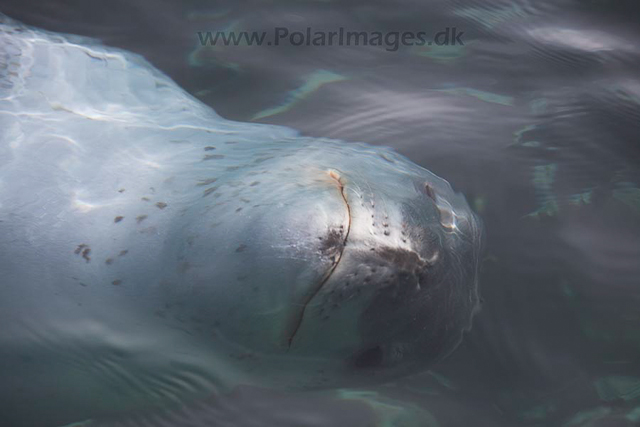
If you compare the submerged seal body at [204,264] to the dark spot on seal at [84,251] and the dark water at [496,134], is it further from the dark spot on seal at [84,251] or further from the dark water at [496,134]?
the dark water at [496,134]

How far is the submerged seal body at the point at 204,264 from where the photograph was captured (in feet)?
5.98

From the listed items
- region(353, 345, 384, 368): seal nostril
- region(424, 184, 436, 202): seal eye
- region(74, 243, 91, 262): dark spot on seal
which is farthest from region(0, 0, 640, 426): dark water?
region(74, 243, 91, 262): dark spot on seal

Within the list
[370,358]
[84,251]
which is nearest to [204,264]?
[84,251]

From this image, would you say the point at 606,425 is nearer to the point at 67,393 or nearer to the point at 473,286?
the point at 473,286

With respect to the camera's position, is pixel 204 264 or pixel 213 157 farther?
pixel 213 157

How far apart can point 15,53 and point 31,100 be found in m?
0.62

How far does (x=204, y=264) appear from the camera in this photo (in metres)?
1.88

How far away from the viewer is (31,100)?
108 inches

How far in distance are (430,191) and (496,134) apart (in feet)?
4.73

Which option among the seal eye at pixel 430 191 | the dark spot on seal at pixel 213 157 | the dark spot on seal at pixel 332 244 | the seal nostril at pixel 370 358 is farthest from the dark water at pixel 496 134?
the dark spot on seal at pixel 213 157

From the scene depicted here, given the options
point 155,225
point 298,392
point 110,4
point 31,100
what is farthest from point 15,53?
point 298,392

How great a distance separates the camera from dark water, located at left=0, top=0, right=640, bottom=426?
249 centimetres

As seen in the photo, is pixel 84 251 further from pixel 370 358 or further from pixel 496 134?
pixel 496 134

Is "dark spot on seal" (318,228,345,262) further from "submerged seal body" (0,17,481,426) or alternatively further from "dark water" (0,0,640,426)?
"dark water" (0,0,640,426)
